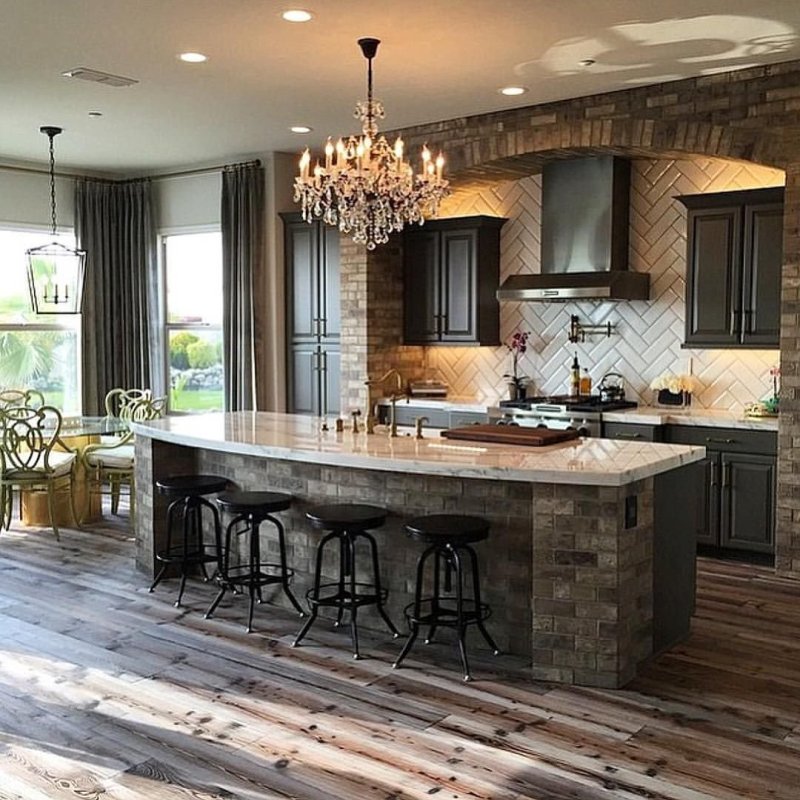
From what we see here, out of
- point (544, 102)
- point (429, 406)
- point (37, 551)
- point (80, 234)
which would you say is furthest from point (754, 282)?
point (80, 234)

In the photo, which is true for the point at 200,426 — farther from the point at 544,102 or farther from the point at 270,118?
the point at 544,102

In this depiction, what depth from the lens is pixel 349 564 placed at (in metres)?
4.67

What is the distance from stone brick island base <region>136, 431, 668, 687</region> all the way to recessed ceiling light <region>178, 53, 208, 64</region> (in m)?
2.39

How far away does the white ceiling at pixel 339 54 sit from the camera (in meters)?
4.62

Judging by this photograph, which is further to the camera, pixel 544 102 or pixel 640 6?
pixel 544 102

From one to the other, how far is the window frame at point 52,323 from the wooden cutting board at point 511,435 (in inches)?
213

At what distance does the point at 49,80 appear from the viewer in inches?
232

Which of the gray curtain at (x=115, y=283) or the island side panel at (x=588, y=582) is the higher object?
the gray curtain at (x=115, y=283)

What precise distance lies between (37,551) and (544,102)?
4.69 m

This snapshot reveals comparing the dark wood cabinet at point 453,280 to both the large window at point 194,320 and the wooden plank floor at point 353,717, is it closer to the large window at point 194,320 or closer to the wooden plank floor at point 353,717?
the large window at point 194,320

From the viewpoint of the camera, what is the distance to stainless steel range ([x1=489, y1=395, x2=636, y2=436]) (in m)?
6.54

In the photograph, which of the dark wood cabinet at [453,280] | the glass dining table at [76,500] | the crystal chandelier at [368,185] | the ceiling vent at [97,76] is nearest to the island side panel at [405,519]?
the crystal chandelier at [368,185]

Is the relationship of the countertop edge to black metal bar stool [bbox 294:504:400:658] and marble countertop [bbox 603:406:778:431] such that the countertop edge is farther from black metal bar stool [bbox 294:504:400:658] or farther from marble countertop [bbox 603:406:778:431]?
marble countertop [bbox 603:406:778:431]

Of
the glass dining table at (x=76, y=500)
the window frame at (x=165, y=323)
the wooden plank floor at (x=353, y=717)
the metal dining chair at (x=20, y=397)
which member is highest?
the window frame at (x=165, y=323)
